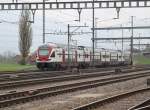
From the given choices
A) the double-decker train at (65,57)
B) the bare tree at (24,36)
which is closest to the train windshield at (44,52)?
the double-decker train at (65,57)

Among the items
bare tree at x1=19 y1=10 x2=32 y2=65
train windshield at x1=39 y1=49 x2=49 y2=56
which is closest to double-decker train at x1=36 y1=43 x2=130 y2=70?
train windshield at x1=39 y1=49 x2=49 y2=56

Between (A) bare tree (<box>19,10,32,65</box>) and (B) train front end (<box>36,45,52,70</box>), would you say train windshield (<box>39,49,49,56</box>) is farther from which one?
(A) bare tree (<box>19,10,32,65</box>)

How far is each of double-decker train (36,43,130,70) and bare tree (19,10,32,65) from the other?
36.3 feet

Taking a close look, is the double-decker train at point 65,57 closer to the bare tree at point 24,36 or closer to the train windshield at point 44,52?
the train windshield at point 44,52

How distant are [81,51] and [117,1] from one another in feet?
47.4

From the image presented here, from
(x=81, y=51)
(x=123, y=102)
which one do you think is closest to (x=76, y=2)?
(x=81, y=51)

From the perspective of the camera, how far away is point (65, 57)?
54.7m

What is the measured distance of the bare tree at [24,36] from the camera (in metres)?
73.6

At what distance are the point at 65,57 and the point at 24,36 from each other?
22161mm

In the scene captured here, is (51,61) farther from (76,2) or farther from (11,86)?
(11,86)

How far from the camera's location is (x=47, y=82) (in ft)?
106

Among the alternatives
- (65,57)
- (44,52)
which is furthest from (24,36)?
(44,52)

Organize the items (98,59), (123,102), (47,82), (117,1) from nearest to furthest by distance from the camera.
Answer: (123,102), (47,82), (117,1), (98,59)

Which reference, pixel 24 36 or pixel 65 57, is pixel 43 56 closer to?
pixel 65 57
